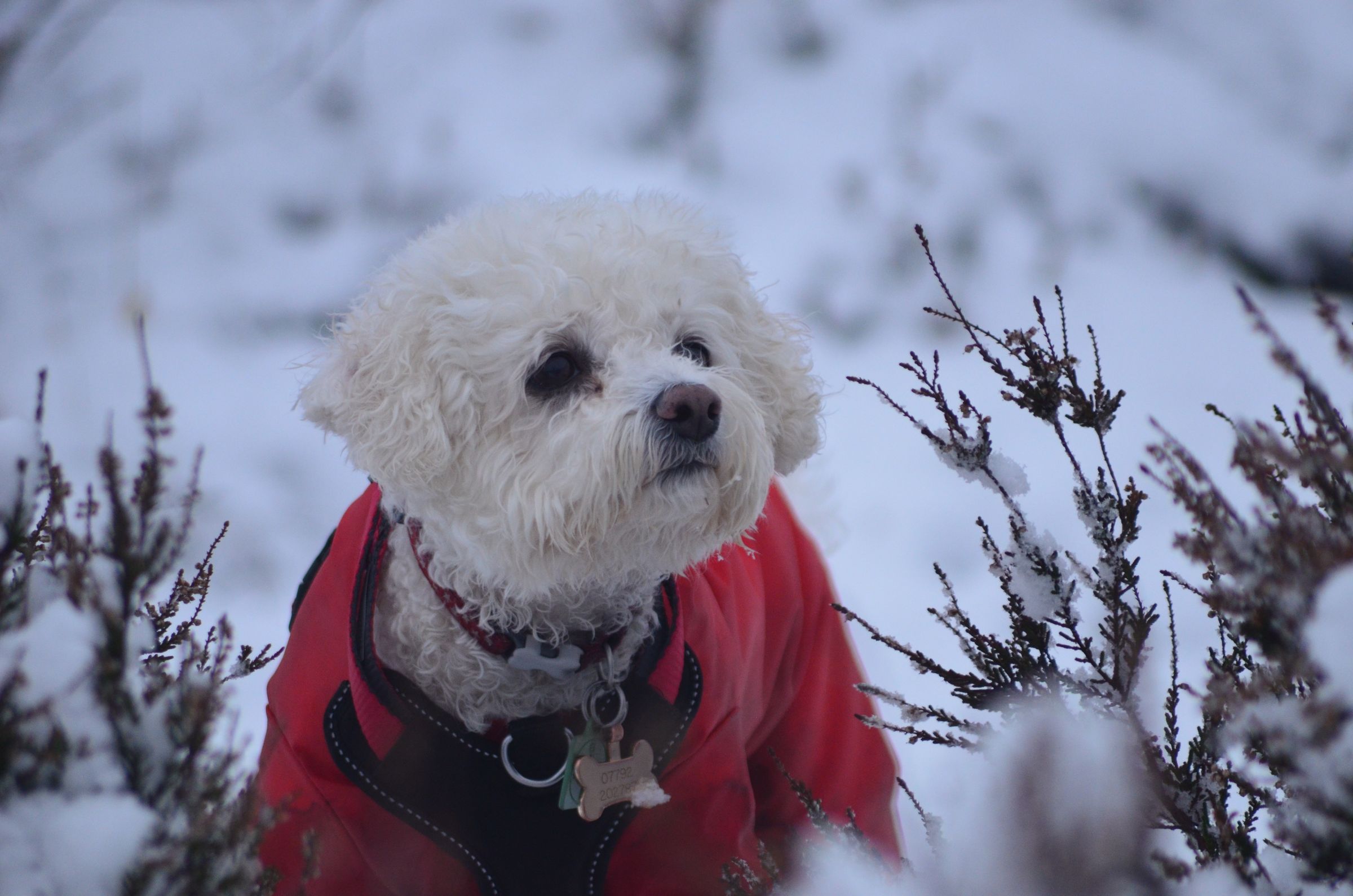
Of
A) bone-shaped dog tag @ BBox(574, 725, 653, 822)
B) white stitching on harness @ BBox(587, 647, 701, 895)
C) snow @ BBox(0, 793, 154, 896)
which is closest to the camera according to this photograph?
snow @ BBox(0, 793, 154, 896)

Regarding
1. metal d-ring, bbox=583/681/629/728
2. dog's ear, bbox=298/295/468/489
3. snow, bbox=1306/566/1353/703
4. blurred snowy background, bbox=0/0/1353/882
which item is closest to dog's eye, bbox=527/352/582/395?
A: dog's ear, bbox=298/295/468/489

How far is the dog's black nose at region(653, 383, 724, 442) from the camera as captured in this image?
161 centimetres

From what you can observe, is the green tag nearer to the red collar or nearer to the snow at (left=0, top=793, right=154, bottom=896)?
the red collar

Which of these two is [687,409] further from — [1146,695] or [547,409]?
[1146,695]

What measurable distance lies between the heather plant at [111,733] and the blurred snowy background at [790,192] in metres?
2.06

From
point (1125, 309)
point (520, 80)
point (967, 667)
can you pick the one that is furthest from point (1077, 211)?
point (520, 80)

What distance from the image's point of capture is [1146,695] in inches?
41.2

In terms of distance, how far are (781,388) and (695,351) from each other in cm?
23

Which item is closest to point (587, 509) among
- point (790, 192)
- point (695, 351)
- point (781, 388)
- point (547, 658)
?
point (547, 658)

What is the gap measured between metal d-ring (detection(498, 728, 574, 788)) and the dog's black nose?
605 mm

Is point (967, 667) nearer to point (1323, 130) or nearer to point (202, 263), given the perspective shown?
point (1323, 130)

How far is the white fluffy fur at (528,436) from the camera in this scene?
1654mm

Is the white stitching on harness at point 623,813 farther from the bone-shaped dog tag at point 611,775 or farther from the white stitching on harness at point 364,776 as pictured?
the white stitching on harness at point 364,776

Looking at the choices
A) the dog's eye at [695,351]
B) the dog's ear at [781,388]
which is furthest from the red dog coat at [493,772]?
the dog's eye at [695,351]
